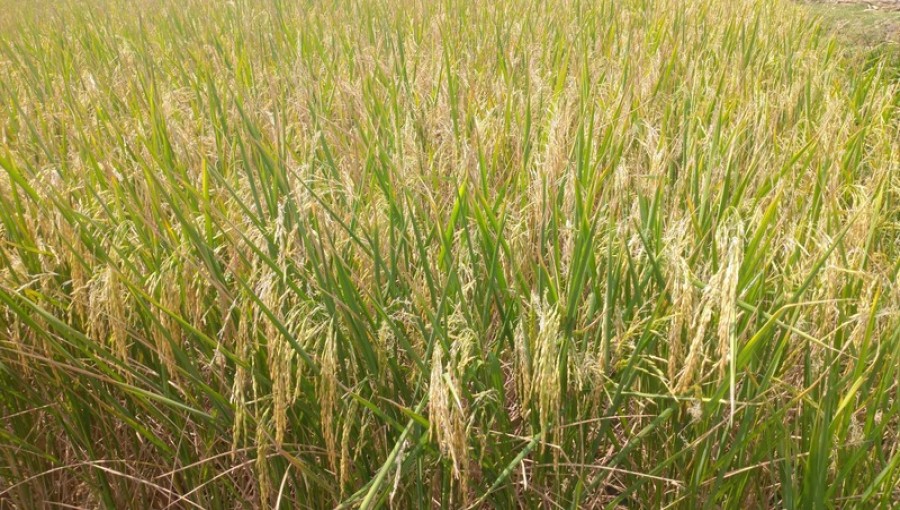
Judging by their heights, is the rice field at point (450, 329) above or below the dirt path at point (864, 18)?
above

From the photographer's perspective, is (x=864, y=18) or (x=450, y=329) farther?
(x=864, y=18)

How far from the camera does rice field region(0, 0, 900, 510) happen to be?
0.94 meters

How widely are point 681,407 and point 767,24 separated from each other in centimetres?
233

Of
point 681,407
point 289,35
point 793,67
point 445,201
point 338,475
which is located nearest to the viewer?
point 681,407

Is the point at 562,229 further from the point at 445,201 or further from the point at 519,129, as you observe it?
the point at 519,129

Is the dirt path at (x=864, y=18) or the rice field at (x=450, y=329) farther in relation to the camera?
the dirt path at (x=864, y=18)

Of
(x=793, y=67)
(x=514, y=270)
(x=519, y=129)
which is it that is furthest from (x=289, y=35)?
(x=514, y=270)

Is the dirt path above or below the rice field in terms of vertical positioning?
below

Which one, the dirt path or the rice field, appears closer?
the rice field

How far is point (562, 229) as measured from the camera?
1230 mm

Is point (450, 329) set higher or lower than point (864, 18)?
higher

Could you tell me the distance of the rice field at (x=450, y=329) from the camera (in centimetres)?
94

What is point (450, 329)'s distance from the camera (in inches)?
40.9

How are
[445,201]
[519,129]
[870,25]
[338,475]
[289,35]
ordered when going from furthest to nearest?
[870,25] < [289,35] < [519,129] < [445,201] < [338,475]
